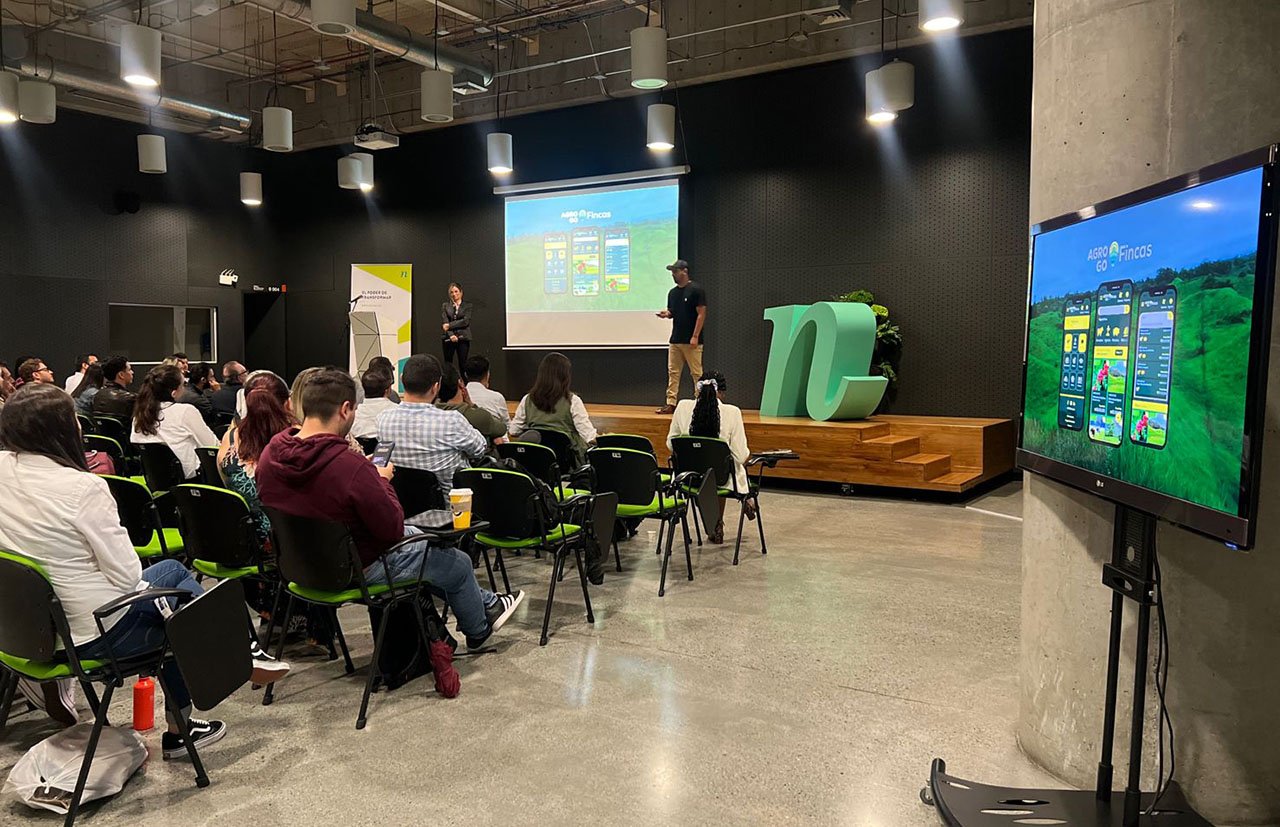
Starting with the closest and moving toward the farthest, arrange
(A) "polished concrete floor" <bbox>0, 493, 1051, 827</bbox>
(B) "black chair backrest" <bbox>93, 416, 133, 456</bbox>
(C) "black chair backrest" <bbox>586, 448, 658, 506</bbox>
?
1. (A) "polished concrete floor" <bbox>0, 493, 1051, 827</bbox>
2. (C) "black chair backrest" <bbox>586, 448, 658, 506</bbox>
3. (B) "black chair backrest" <bbox>93, 416, 133, 456</bbox>

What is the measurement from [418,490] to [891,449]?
489 cm

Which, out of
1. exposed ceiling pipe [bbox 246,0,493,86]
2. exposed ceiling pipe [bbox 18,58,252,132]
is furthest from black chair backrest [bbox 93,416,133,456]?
exposed ceiling pipe [bbox 18,58,252,132]

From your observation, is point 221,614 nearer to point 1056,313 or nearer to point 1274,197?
point 1056,313

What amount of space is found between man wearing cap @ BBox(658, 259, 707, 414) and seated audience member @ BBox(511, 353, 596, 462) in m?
3.90

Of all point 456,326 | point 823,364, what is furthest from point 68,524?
point 456,326

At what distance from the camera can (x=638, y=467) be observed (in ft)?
16.0

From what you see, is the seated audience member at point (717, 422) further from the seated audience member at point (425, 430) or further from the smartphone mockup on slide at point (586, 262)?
the smartphone mockup on slide at point (586, 262)

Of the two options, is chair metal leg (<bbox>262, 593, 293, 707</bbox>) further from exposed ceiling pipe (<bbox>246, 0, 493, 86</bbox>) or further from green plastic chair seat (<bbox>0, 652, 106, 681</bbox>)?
exposed ceiling pipe (<bbox>246, 0, 493, 86</bbox>)

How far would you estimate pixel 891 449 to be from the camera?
25.6ft

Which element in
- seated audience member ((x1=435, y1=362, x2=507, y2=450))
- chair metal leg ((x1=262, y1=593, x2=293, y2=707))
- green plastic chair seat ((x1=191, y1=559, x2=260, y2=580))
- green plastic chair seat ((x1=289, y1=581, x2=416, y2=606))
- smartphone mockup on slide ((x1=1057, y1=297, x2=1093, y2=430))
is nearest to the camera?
smartphone mockup on slide ((x1=1057, y1=297, x2=1093, y2=430))

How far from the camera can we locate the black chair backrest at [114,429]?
6760 millimetres

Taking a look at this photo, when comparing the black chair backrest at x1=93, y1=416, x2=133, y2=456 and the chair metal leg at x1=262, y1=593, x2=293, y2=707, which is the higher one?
the black chair backrest at x1=93, y1=416, x2=133, y2=456

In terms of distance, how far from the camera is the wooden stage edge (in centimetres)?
781

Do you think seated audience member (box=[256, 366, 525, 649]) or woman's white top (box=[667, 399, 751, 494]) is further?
woman's white top (box=[667, 399, 751, 494])
